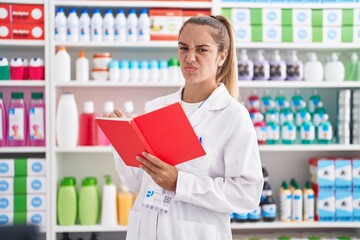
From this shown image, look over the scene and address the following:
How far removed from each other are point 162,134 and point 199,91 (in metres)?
0.30

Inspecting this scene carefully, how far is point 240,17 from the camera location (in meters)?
3.42

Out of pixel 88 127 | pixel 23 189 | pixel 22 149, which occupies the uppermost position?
pixel 88 127

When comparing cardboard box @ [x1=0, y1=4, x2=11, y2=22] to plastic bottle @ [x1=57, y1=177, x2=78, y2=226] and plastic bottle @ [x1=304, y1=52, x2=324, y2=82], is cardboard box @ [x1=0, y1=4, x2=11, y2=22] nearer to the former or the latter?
plastic bottle @ [x1=57, y1=177, x2=78, y2=226]

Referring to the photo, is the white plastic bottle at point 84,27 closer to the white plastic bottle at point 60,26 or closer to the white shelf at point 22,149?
the white plastic bottle at point 60,26

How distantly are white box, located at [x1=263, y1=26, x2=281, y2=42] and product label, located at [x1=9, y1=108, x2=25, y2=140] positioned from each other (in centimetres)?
169

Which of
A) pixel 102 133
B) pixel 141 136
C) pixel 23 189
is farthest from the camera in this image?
pixel 102 133

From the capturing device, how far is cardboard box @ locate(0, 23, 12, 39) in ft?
10.9

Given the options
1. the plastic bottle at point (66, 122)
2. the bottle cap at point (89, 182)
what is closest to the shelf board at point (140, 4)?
the plastic bottle at point (66, 122)

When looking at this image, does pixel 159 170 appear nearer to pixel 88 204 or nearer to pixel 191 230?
pixel 191 230

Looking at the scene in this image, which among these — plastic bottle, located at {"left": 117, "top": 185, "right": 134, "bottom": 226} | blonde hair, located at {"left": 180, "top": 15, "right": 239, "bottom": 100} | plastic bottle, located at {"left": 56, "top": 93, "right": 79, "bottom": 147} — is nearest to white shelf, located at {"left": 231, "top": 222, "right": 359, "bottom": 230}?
plastic bottle, located at {"left": 117, "top": 185, "right": 134, "bottom": 226}

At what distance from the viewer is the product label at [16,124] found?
3.31 m

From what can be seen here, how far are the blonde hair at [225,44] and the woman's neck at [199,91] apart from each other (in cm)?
8

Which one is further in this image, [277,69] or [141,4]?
[277,69]

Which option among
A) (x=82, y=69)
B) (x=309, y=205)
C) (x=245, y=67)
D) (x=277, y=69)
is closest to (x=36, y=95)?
(x=82, y=69)
